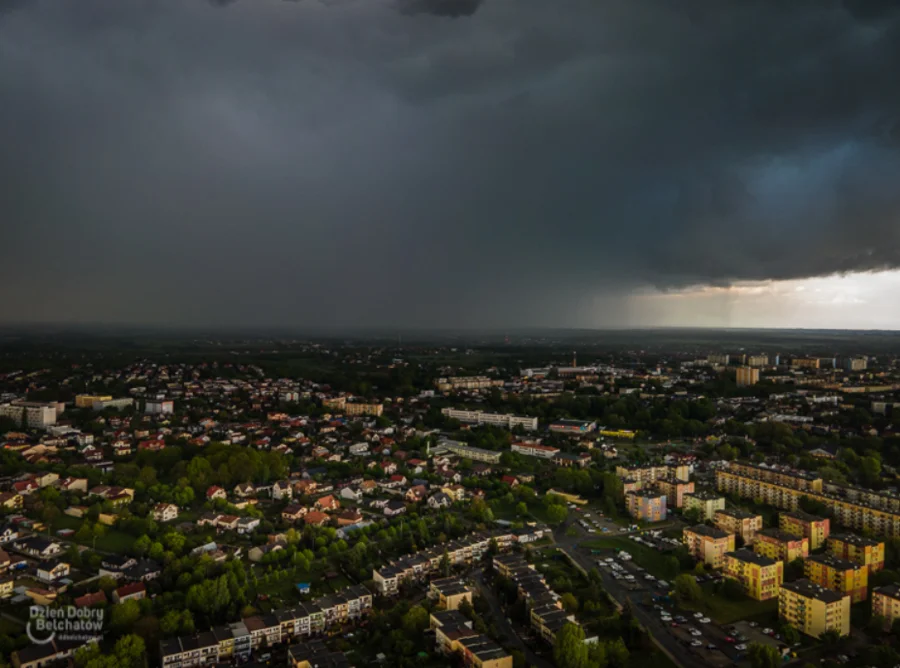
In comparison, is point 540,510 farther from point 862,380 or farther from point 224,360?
point 224,360

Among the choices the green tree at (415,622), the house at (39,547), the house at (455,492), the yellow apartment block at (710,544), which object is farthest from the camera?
the house at (455,492)

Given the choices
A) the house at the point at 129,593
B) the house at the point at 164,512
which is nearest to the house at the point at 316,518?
the house at the point at 164,512

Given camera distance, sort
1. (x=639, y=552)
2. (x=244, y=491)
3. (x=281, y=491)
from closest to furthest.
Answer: (x=639, y=552), (x=281, y=491), (x=244, y=491)

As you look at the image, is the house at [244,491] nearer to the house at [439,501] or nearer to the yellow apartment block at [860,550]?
the house at [439,501]

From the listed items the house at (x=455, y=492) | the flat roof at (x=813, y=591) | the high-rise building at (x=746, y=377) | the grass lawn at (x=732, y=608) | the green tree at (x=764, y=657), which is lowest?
the grass lawn at (x=732, y=608)

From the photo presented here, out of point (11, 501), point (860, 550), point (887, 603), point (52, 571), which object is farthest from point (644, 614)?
point (11, 501)

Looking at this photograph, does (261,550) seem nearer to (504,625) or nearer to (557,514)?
(504,625)

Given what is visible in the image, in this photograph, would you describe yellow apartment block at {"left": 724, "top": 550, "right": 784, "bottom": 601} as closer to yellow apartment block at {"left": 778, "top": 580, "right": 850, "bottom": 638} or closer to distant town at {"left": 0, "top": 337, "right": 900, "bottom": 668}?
distant town at {"left": 0, "top": 337, "right": 900, "bottom": 668}
